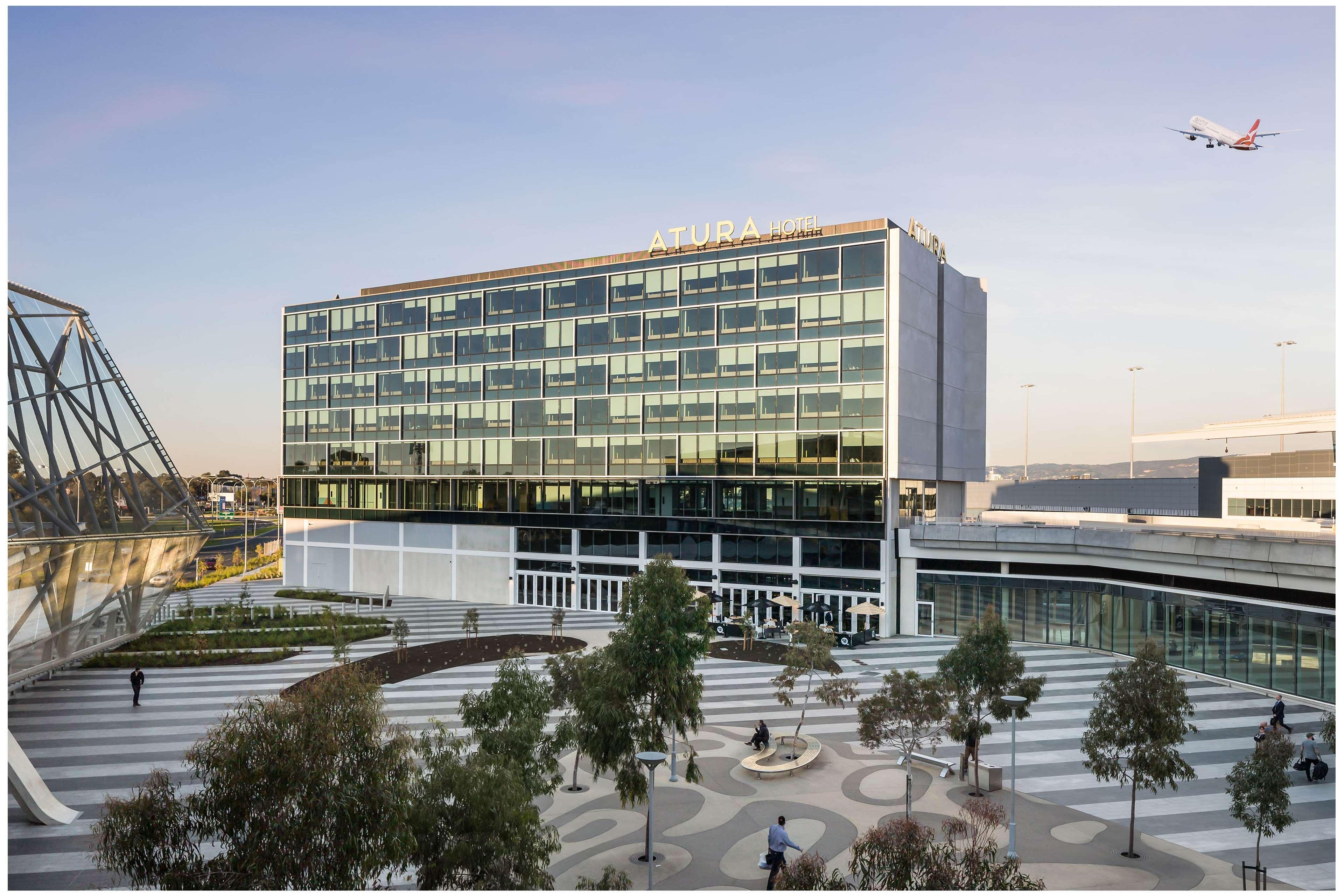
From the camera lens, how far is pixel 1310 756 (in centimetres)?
2728

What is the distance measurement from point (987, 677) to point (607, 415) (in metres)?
39.3

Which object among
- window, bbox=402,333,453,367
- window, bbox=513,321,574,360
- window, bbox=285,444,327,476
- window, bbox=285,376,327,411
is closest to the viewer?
window, bbox=513,321,574,360

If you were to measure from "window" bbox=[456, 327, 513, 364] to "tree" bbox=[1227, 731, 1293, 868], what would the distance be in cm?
5435

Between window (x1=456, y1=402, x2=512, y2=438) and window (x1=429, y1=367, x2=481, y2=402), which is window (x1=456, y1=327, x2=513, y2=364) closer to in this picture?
window (x1=429, y1=367, x2=481, y2=402)

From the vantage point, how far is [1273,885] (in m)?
19.8

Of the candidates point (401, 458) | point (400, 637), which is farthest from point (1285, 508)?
point (401, 458)

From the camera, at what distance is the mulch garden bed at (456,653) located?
4188 centimetres

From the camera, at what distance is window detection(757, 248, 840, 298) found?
53.9 meters

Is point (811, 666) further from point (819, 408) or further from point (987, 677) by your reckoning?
point (819, 408)

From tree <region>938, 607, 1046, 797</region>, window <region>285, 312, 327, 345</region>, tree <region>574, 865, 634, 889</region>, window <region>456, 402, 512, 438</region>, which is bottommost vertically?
tree <region>574, 865, 634, 889</region>

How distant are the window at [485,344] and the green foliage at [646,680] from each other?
46.0 m

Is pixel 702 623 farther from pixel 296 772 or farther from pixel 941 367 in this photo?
pixel 941 367

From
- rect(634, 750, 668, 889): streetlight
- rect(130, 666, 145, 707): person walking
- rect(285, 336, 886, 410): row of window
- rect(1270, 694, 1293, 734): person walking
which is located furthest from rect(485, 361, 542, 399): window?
rect(1270, 694, 1293, 734): person walking

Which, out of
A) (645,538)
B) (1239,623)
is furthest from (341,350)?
(1239,623)
